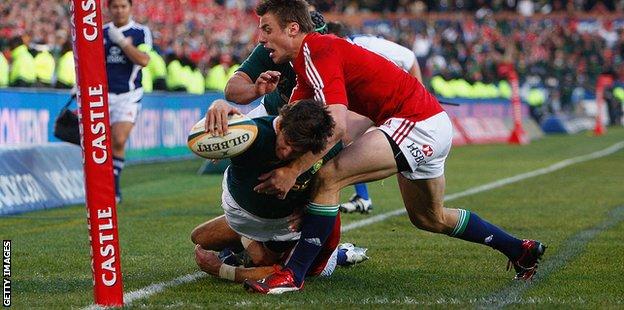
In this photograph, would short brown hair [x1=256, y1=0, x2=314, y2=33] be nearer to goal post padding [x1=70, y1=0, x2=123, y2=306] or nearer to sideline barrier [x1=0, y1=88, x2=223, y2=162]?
goal post padding [x1=70, y1=0, x2=123, y2=306]

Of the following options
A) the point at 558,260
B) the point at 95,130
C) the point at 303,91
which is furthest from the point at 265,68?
the point at 95,130

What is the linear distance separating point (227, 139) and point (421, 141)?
50.5 inches

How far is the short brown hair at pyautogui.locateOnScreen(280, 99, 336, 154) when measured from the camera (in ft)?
21.0

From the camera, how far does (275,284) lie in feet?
22.1

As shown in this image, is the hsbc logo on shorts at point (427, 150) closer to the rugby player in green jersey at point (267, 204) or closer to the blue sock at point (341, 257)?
the rugby player in green jersey at point (267, 204)

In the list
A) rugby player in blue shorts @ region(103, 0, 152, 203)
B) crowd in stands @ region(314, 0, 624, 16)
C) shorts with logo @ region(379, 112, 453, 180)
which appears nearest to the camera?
shorts with logo @ region(379, 112, 453, 180)

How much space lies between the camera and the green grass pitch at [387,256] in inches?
261

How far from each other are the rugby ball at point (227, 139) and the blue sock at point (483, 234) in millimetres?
1673

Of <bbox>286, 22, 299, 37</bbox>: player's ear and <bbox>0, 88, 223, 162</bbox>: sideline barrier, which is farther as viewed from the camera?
<bbox>0, 88, 223, 162</bbox>: sideline barrier

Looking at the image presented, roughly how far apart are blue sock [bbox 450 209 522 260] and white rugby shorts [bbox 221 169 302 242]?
1.01 m

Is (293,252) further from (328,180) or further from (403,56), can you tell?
(403,56)

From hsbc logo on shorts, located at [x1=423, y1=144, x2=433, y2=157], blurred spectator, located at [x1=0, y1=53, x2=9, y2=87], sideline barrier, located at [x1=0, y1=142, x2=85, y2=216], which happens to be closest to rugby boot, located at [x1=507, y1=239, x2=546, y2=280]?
hsbc logo on shorts, located at [x1=423, y1=144, x2=433, y2=157]

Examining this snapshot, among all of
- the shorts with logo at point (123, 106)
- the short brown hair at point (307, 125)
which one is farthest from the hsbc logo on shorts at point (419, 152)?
the shorts with logo at point (123, 106)

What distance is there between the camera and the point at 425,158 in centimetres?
708
